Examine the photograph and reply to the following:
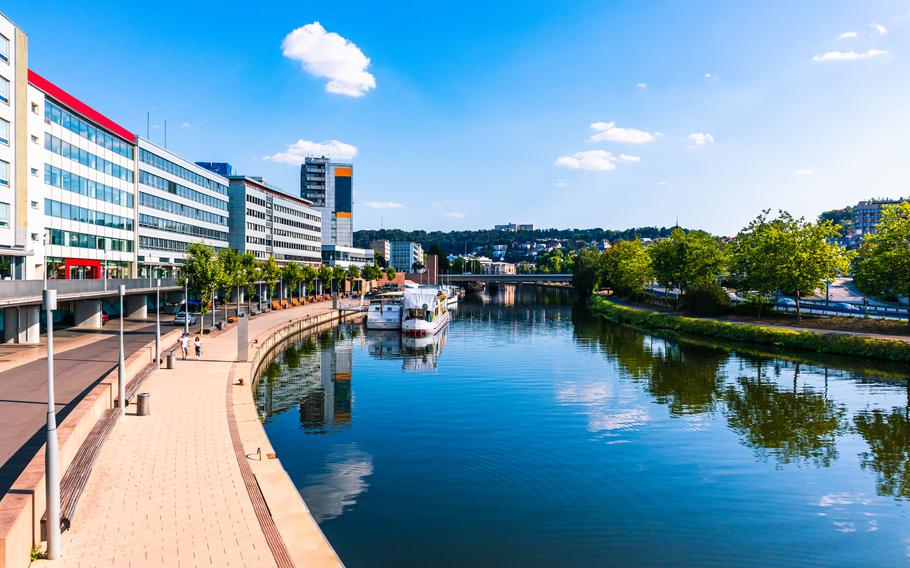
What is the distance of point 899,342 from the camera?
5125 centimetres

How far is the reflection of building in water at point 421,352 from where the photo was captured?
51219 millimetres

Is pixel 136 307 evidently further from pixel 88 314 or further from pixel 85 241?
pixel 85 241

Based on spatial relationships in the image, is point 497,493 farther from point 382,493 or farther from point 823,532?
point 823,532

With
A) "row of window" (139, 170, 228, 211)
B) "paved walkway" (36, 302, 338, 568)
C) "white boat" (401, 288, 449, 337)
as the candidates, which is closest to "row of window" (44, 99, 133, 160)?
"row of window" (139, 170, 228, 211)

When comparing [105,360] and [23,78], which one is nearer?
[105,360]

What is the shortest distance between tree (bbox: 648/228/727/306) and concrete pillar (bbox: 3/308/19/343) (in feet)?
261

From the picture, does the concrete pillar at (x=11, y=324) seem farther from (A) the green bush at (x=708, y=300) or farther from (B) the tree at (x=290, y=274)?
(A) the green bush at (x=708, y=300)

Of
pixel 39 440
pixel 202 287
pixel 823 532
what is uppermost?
pixel 202 287

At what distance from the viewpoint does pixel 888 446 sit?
28.1 metres

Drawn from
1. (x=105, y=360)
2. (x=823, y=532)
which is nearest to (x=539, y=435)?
(x=823, y=532)

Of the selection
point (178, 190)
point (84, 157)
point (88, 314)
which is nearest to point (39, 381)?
point (88, 314)

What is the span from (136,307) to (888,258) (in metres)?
Answer: 83.3

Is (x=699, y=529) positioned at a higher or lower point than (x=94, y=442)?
lower

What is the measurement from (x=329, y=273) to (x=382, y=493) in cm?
10841
